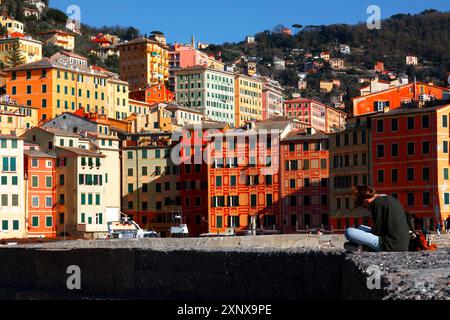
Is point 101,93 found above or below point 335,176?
above

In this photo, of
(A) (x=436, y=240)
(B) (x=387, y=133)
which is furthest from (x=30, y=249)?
(B) (x=387, y=133)

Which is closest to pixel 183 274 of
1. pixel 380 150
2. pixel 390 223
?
pixel 390 223

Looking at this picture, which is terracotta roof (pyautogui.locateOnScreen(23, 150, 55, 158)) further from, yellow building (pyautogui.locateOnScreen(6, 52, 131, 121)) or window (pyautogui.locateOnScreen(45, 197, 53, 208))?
yellow building (pyautogui.locateOnScreen(6, 52, 131, 121))

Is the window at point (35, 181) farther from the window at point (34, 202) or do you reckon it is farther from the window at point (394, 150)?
the window at point (394, 150)

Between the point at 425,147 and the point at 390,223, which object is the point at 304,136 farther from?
the point at 390,223

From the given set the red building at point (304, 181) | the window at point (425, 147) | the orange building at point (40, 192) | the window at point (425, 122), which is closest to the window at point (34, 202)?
the orange building at point (40, 192)

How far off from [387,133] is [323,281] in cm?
6230

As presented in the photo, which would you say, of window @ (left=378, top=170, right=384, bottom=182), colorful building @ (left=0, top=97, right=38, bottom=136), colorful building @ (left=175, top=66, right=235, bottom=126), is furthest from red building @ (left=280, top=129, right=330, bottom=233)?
colorful building @ (left=175, top=66, right=235, bottom=126)

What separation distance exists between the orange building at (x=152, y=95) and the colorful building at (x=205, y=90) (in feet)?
40.5

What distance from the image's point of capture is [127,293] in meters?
25.2

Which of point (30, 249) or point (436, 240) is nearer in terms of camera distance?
point (30, 249)

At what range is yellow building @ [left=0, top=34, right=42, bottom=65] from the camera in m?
167
